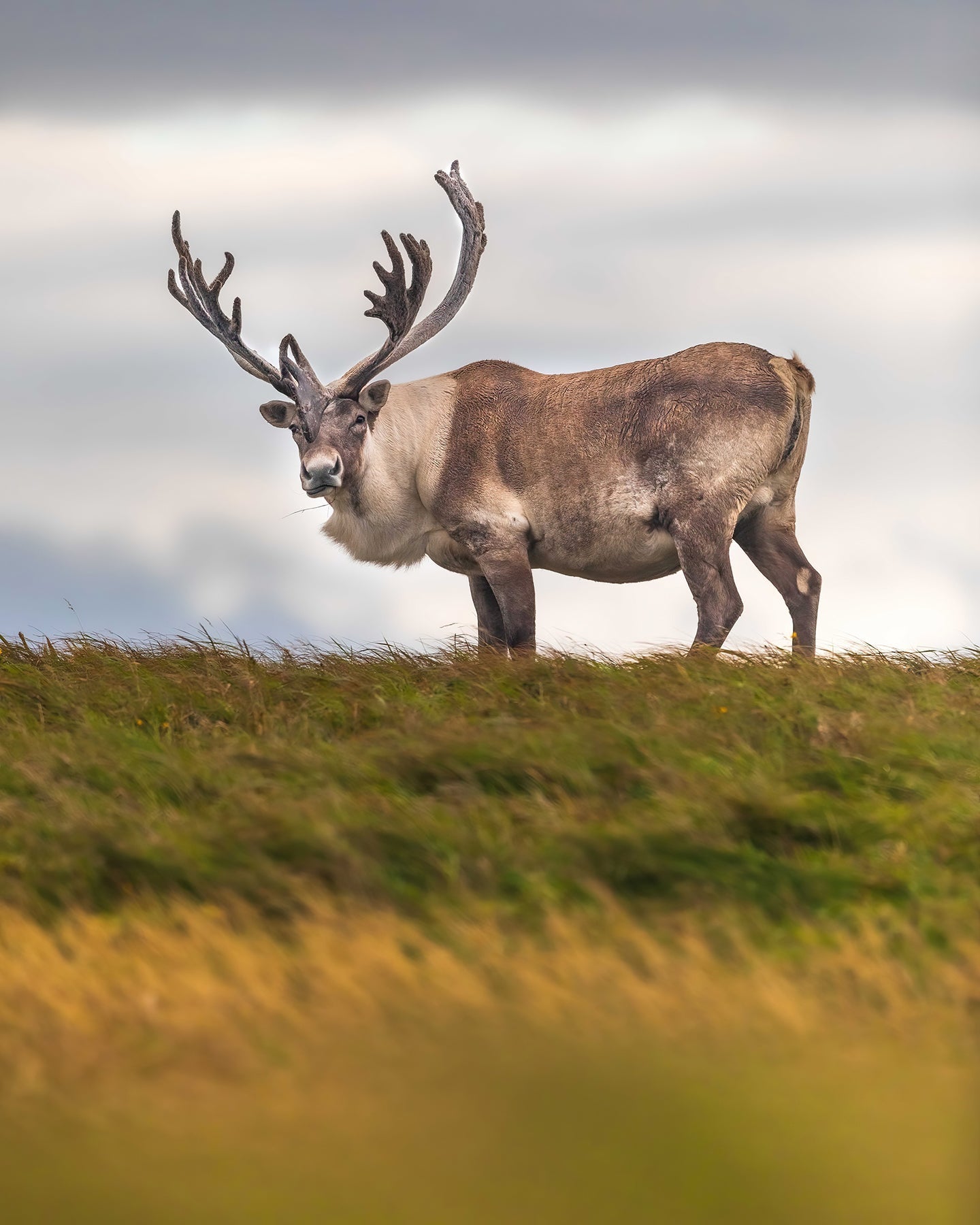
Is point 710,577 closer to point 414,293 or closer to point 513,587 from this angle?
point 513,587

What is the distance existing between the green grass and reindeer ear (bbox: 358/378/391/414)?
283 cm

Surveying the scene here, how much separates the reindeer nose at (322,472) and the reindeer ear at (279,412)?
519 millimetres

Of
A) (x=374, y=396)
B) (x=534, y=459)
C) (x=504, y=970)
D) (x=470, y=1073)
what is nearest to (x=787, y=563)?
(x=534, y=459)

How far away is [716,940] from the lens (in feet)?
15.9

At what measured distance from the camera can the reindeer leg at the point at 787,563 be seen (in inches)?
432

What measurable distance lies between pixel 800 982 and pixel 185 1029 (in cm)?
191

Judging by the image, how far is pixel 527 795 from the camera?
6.11 m

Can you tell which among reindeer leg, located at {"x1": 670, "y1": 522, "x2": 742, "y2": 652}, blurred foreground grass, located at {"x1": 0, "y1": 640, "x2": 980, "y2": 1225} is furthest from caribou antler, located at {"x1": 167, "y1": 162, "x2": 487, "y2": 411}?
blurred foreground grass, located at {"x1": 0, "y1": 640, "x2": 980, "y2": 1225}

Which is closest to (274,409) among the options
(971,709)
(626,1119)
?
(971,709)

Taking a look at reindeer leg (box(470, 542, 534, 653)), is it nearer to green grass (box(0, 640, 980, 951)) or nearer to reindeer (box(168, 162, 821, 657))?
reindeer (box(168, 162, 821, 657))

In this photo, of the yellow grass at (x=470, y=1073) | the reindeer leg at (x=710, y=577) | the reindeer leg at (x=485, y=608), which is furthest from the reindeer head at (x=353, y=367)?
the yellow grass at (x=470, y=1073)

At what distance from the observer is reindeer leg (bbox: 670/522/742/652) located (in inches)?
401

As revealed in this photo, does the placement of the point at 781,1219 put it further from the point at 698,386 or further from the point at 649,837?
the point at 698,386

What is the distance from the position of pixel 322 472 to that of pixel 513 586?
1588 mm
